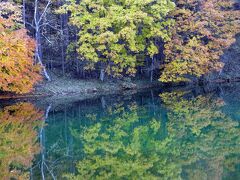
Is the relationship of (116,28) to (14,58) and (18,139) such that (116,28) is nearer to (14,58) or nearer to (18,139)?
(14,58)

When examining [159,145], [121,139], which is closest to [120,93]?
[121,139]

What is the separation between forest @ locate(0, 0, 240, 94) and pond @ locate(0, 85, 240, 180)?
20.1 ft

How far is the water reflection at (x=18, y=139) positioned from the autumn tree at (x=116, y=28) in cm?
893

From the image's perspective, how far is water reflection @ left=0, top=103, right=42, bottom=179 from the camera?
11.9 meters

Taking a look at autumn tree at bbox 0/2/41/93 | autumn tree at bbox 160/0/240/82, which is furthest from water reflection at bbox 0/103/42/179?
autumn tree at bbox 160/0/240/82

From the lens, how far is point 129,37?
101ft

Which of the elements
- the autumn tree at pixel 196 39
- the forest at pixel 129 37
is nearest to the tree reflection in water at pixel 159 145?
the forest at pixel 129 37

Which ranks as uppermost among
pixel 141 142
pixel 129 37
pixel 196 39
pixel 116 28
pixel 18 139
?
pixel 116 28

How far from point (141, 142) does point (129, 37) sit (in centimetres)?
1644

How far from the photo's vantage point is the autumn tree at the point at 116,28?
100ft

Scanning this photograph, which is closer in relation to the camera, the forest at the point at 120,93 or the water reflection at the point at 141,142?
the water reflection at the point at 141,142

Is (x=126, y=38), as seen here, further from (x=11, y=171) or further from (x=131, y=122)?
(x=11, y=171)

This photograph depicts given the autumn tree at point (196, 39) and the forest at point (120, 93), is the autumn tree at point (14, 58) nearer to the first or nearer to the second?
the forest at point (120, 93)

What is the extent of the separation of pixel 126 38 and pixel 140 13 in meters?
2.20
